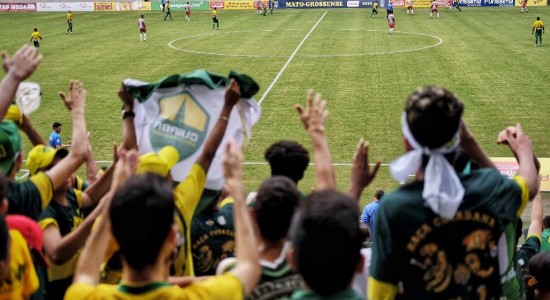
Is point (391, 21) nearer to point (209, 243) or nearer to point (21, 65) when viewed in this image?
point (209, 243)

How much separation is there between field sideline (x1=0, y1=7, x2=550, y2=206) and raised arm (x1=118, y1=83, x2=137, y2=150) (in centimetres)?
952

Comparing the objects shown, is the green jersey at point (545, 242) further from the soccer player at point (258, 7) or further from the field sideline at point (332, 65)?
the soccer player at point (258, 7)

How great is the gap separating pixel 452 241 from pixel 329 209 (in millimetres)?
996

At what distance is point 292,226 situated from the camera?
316cm

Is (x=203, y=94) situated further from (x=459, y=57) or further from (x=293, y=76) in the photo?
(x=459, y=57)

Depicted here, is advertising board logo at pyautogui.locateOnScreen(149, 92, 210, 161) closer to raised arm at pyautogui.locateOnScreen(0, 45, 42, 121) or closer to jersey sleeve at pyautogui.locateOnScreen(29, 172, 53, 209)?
jersey sleeve at pyautogui.locateOnScreen(29, 172, 53, 209)

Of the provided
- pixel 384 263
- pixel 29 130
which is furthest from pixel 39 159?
pixel 384 263

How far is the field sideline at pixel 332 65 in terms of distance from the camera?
19109 mm

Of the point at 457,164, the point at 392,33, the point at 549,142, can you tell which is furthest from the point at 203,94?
the point at 392,33

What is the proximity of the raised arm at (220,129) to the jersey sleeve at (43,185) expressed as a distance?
950mm

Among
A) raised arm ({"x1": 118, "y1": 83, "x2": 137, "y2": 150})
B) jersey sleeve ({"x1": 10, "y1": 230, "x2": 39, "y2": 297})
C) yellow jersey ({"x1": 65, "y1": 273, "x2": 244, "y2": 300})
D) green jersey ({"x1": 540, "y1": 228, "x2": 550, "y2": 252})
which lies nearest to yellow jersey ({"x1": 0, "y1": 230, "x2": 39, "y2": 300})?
jersey sleeve ({"x1": 10, "y1": 230, "x2": 39, "y2": 297})

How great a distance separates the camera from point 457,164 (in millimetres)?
4508

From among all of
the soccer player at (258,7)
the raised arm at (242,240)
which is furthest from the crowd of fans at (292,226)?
the soccer player at (258,7)

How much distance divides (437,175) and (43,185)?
2366 millimetres
